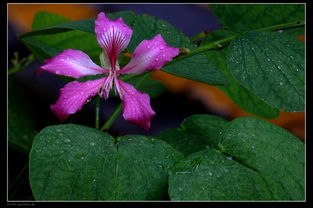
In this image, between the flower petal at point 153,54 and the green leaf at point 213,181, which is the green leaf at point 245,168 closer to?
the green leaf at point 213,181

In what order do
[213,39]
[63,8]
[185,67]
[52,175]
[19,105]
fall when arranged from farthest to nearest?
[63,8], [19,105], [213,39], [185,67], [52,175]

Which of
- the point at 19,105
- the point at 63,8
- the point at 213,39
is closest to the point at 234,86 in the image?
the point at 213,39

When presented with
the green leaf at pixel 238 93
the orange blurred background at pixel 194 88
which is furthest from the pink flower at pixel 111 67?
the orange blurred background at pixel 194 88

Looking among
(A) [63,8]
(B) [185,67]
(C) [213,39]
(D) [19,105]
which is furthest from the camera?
(A) [63,8]

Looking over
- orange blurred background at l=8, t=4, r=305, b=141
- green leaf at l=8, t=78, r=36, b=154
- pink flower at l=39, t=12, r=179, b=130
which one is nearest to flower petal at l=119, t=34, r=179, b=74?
pink flower at l=39, t=12, r=179, b=130

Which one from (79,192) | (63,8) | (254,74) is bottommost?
(79,192)

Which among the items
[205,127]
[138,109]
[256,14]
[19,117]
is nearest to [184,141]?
[205,127]

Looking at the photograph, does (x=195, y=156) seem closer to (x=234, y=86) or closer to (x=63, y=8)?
(x=234, y=86)

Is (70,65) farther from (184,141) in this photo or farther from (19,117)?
(19,117)
